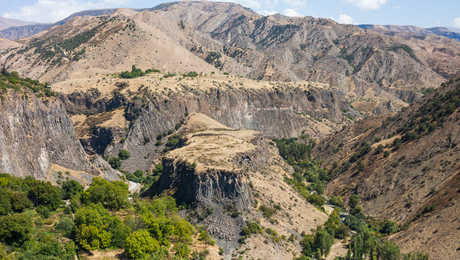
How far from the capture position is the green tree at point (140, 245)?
45438 mm

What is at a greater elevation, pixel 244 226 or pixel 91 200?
pixel 91 200

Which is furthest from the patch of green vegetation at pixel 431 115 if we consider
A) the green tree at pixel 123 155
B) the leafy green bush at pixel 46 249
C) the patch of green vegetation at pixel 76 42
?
the patch of green vegetation at pixel 76 42

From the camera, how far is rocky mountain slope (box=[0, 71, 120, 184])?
6931 cm

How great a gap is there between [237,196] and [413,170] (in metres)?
44.2

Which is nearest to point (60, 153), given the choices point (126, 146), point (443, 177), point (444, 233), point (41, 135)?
point (41, 135)

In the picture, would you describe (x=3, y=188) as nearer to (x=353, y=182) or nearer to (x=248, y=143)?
(x=248, y=143)

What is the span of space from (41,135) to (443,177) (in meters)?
79.2

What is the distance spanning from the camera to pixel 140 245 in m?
46.1

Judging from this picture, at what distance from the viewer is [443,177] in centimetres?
8000

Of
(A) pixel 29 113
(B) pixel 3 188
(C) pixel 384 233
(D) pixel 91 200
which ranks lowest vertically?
(C) pixel 384 233

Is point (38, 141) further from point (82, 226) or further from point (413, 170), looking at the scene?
point (413, 170)

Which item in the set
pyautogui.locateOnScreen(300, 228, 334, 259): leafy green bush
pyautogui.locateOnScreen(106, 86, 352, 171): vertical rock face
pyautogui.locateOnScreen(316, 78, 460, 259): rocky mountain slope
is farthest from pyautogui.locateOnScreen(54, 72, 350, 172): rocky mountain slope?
pyautogui.locateOnScreen(300, 228, 334, 259): leafy green bush

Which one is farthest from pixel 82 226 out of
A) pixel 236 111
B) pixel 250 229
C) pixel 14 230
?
pixel 236 111

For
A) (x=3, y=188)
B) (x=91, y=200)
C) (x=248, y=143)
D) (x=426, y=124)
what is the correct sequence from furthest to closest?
1. (x=426, y=124)
2. (x=248, y=143)
3. (x=91, y=200)
4. (x=3, y=188)
